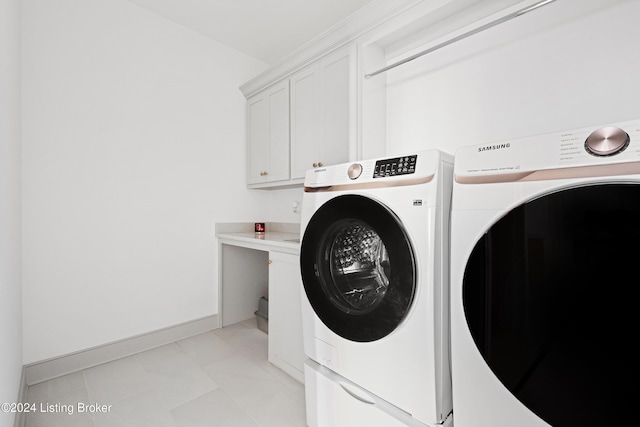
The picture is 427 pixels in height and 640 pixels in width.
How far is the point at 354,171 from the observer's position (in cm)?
121

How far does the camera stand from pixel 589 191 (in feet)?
2.33

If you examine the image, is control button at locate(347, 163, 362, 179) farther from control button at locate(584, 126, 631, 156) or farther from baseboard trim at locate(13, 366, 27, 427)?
baseboard trim at locate(13, 366, 27, 427)

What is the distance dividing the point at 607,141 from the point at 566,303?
0.40m

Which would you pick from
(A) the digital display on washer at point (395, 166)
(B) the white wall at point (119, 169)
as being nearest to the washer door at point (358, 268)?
(A) the digital display on washer at point (395, 166)

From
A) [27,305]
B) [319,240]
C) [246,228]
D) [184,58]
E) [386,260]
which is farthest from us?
[246,228]

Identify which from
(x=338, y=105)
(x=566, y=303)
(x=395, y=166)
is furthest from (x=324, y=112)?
(x=566, y=303)

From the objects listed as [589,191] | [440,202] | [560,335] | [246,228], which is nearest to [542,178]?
[589,191]

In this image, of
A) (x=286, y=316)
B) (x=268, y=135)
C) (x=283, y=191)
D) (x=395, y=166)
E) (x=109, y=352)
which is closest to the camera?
(x=395, y=166)

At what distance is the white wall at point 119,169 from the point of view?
1861 mm

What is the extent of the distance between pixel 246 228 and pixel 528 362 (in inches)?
99.1

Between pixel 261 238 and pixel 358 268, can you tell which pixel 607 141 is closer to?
pixel 358 268

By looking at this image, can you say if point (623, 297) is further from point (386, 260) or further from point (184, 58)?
point (184, 58)

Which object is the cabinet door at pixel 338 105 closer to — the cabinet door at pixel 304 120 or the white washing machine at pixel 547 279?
the cabinet door at pixel 304 120

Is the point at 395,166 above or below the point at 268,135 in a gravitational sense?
below
